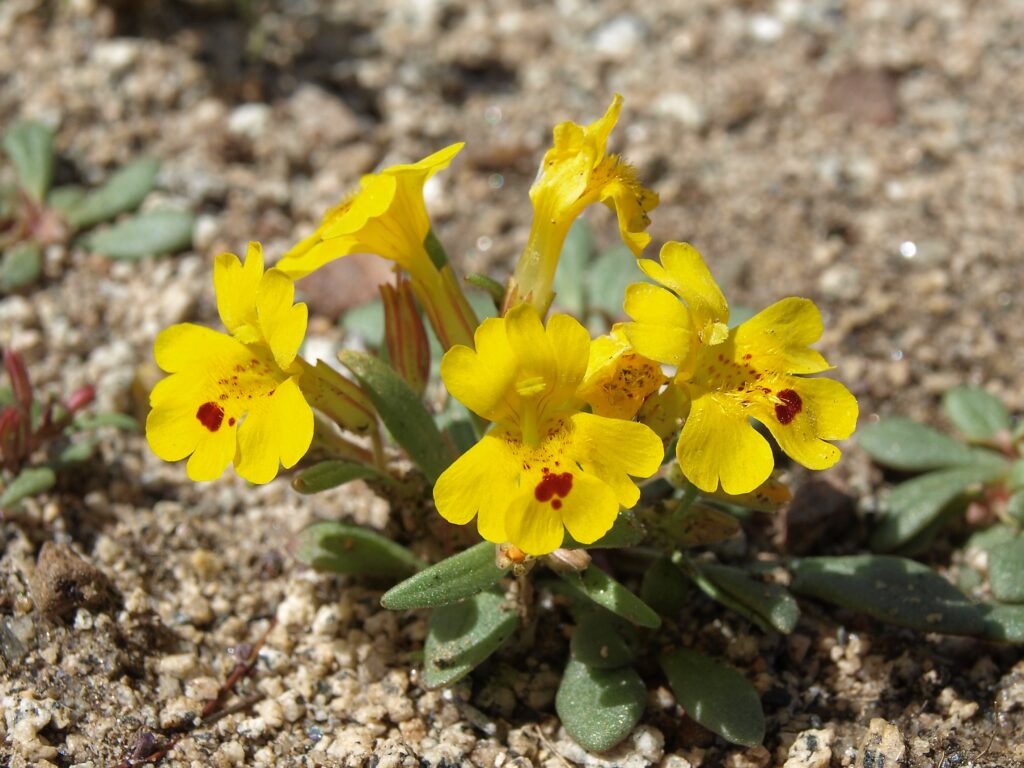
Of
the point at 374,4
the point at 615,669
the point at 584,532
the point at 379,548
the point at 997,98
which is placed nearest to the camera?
the point at 584,532

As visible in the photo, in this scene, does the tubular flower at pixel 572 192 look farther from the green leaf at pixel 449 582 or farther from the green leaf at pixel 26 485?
the green leaf at pixel 26 485

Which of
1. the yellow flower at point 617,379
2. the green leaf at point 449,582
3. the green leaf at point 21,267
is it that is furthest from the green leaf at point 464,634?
the green leaf at point 21,267

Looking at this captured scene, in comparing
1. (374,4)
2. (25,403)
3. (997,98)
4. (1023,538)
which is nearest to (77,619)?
(25,403)

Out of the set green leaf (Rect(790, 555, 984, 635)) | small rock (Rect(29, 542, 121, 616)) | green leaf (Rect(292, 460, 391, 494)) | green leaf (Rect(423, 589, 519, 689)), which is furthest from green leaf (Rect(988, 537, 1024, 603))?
small rock (Rect(29, 542, 121, 616))

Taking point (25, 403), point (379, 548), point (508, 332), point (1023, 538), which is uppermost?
point (508, 332)

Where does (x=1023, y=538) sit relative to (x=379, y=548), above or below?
below

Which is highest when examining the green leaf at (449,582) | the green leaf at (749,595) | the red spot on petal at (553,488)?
the red spot on petal at (553,488)

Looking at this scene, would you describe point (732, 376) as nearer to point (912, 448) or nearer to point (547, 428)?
point (547, 428)

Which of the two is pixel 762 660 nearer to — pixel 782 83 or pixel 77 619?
pixel 77 619
